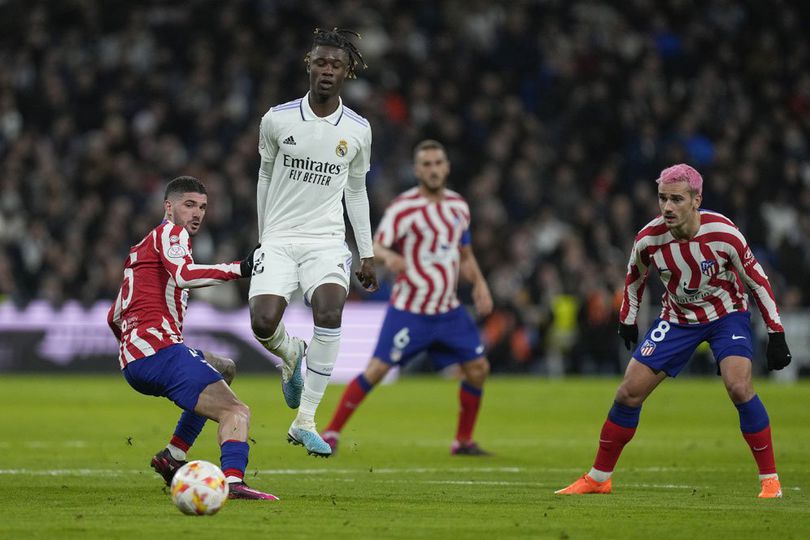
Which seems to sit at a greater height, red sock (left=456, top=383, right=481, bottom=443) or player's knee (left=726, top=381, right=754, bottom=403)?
player's knee (left=726, top=381, right=754, bottom=403)

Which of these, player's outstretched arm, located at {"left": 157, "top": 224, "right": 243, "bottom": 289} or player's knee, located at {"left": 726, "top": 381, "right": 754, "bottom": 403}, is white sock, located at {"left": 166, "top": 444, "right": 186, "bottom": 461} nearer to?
player's outstretched arm, located at {"left": 157, "top": 224, "right": 243, "bottom": 289}

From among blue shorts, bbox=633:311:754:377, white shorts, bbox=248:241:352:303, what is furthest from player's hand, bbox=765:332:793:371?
white shorts, bbox=248:241:352:303

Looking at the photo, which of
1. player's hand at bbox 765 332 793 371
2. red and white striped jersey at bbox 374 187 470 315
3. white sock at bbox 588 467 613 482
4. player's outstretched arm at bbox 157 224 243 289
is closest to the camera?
player's outstretched arm at bbox 157 224 243 289

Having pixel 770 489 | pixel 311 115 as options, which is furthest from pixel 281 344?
pixel 770 489

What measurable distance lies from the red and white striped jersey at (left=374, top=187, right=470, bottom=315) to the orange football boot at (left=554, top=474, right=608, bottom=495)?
3700 mm

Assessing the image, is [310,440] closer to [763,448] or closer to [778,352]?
[763,448]

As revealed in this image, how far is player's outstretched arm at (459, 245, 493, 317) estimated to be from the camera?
1316 cm

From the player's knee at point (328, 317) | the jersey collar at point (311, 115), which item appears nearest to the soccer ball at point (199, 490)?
the player's knee at point (328, 317)

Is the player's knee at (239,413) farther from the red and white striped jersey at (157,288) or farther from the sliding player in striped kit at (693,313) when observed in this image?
the sliding player in striped kit at (693,313)

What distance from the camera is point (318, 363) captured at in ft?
31.0

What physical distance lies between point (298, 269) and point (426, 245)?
13.0ft

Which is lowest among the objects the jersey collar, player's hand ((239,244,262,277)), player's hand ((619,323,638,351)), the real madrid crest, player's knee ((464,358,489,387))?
player's knee ((464,358,489,387))

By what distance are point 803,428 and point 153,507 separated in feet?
30.1

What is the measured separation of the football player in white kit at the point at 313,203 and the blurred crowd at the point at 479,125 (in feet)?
44.6
